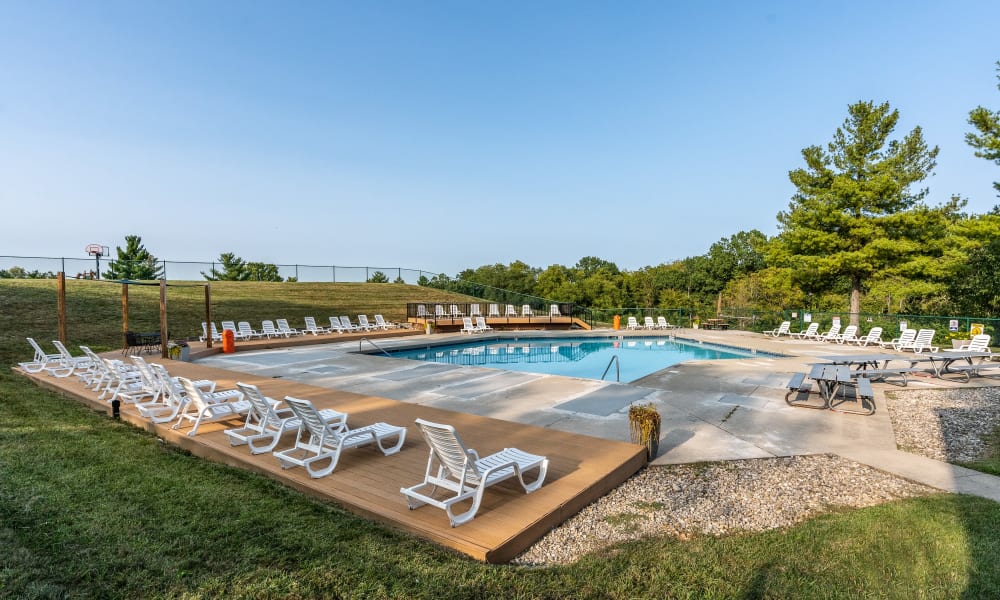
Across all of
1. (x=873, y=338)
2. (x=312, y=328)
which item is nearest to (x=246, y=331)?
(x=312, y=328)

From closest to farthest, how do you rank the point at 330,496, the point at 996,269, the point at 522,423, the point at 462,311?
the point at 330,496 → the point at 522,423 → the point at 996,269 → the point at 462,311

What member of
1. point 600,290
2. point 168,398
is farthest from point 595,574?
point 600,290

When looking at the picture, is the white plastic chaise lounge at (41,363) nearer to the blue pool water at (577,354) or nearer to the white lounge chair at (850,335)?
the blue pool water at (577,354)

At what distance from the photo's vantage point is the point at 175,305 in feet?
74.6

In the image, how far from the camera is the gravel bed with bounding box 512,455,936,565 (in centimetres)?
381

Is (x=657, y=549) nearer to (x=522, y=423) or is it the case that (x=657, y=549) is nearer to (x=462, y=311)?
(x=522, y=423)

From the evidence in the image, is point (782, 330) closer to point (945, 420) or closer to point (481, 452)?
point (945, 420)

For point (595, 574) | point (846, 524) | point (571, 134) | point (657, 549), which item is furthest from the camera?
point (571, 134)

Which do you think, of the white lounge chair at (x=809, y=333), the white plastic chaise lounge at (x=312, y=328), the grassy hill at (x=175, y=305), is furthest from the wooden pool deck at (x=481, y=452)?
the white lounge chair at (x=809, y=333)

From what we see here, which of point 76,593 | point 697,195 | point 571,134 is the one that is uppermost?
point 571,134

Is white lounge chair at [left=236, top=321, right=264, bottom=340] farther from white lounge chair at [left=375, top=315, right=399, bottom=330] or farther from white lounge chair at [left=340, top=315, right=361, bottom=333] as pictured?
white lounge chair at [left=375, top=315, right=399, bottom=330]

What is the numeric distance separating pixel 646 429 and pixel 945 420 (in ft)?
17.2

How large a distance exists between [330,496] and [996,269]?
28.7 metres

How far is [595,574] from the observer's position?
307 cm
